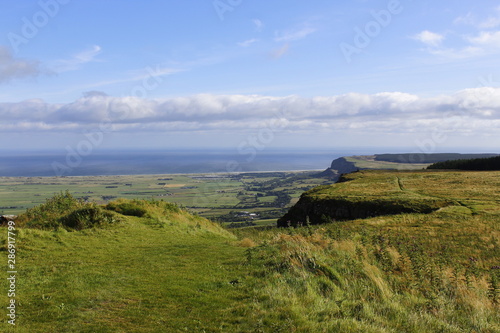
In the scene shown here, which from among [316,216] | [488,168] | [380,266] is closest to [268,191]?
[488,168]

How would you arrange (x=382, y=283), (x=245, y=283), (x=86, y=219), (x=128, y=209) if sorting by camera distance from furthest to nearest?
(x=128, y=209)
(x=86, y=219)
(x=382, y=283)
(x=245, y=283)

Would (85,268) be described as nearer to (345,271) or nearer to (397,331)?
(345,271)

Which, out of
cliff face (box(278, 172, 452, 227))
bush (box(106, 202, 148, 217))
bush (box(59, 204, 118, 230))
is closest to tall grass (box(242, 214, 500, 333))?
bush (box(59, 204, 118, 230))

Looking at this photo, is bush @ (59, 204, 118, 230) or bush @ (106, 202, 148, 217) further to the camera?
bush @ (106, 202, 148, 217)

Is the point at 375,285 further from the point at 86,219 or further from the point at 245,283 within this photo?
the point at 86,219

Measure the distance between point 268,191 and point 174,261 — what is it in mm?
162080

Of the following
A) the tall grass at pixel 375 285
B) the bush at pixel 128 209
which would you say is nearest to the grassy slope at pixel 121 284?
the tall grass at pixel 375 285

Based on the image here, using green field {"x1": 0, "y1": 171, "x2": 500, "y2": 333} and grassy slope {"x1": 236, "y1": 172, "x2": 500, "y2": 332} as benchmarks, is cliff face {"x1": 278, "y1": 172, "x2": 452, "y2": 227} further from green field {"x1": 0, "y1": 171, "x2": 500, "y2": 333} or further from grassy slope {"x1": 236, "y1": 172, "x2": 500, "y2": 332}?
green field {"x1": 0, "y1": 171, "x2": 500, "y2": 333}

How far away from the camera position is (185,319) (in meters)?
7.55

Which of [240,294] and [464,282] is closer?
[240,294]

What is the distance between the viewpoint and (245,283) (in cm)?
1010

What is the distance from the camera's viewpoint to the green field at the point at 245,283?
7.60m

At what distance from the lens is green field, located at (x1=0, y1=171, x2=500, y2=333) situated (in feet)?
24.9

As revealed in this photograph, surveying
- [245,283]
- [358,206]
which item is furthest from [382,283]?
[358,206]
